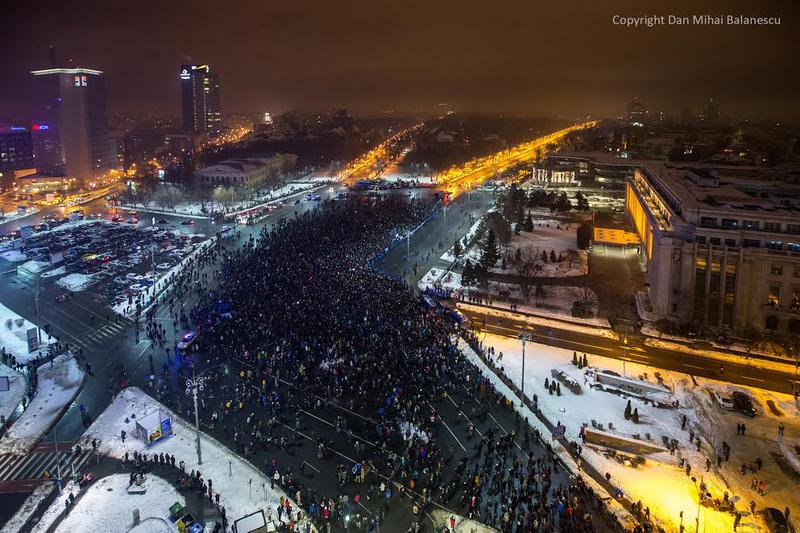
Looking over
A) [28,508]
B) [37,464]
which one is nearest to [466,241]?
[37,464]

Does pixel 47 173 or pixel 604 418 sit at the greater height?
pixel 47 173

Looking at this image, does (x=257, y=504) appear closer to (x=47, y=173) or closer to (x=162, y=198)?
(x=162, y=198)

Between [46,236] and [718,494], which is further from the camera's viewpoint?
[46,236]

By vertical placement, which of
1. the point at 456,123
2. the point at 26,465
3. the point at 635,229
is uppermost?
the point at 456,123

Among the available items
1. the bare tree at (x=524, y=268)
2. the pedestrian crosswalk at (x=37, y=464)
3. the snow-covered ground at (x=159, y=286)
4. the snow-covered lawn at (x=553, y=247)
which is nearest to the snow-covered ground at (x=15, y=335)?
the snow-covered ground at (x=159, y=286)

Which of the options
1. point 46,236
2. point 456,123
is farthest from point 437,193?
point 456,123

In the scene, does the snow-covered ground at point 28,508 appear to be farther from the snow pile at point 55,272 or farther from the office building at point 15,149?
the office building at point 15,149

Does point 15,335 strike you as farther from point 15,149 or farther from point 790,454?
point 15,149
